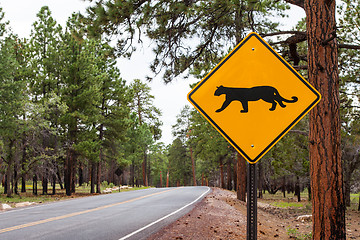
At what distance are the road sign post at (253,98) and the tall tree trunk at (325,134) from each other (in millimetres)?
2498

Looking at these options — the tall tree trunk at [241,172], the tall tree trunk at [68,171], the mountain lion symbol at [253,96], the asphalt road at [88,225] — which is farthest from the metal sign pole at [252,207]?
the tall tree trunk at [68,171]

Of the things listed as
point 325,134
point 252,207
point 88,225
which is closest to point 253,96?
point 252,207

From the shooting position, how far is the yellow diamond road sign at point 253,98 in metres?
2.84

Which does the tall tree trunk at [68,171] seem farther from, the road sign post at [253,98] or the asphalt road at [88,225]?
the road sign post at [253,98]

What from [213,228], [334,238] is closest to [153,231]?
[213,228]

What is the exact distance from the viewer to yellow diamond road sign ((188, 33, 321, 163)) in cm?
284

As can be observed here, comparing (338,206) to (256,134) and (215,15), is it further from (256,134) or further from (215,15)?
(215,15)

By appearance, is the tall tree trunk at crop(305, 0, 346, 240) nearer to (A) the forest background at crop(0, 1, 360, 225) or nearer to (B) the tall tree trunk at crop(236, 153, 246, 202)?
(A) the forest background at crop(0, 1, 360, 225)

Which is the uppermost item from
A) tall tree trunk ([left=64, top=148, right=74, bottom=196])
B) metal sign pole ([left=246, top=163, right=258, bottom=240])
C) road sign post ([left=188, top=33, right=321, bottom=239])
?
road sign post ([left=188, top=33, right=321, bottom=239])

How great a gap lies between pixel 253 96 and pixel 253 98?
2 centimetres

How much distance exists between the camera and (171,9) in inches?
320

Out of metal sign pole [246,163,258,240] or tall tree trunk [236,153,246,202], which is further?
tall tree trunk [236,153,246,202]

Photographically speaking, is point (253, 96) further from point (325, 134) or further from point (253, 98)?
point (325, 134)

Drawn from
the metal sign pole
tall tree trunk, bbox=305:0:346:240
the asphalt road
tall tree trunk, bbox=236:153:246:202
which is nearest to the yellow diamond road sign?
the metal sign pole
